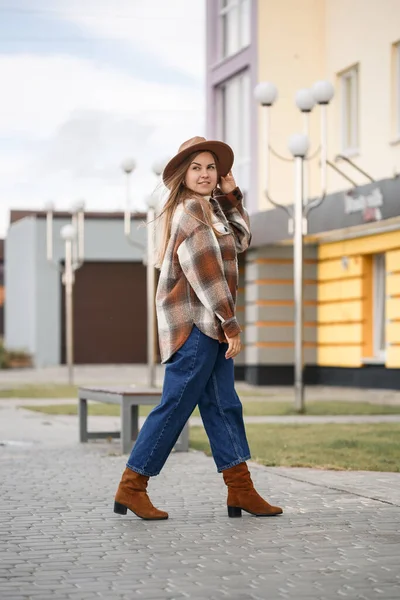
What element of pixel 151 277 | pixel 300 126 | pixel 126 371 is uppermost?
pixel 300 126

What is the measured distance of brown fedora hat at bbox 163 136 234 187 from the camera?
7.17 m

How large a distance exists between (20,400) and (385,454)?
11.6 meters

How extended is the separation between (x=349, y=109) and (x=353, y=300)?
12.5 feet

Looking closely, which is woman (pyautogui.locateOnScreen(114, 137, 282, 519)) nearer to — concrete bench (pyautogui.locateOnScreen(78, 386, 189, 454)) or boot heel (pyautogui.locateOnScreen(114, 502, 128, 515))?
boot heel (pyautogui.locateOnScreen(114, 502, 128, 515))

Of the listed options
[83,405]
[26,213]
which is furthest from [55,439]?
[26,213]

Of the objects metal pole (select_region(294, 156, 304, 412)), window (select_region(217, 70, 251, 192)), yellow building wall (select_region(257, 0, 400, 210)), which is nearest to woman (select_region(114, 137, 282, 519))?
metal pole (select_region(294, 156, 304, 412))

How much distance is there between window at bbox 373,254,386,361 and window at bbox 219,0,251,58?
588 cm

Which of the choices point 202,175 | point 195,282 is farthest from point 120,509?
point 202,175

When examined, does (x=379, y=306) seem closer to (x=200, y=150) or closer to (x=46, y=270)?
(x=200, y=150)

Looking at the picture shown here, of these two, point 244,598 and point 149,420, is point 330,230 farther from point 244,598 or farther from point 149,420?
point 244,598

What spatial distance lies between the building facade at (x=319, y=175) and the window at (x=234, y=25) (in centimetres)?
4

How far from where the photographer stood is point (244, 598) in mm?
4957

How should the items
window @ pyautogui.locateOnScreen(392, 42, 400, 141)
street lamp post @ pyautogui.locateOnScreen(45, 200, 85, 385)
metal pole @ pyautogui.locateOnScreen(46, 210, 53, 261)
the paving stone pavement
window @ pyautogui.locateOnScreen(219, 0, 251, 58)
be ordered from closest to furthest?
the paving stone pavement, window @ pyautogui.locateOnScreen(392, 42, 400, 141), window @ pyautogui.locateOnScreen(219, 0, 251, 58), street lamp post @ pyautogui.locateOnScreen(45, 200, 85, 385), metal pole @ pyautogui.locateOnScreen(46, 210, 53, 261)

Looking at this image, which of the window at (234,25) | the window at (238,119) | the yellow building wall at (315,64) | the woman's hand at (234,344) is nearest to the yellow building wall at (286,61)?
the yellow building wall at (315,64)
